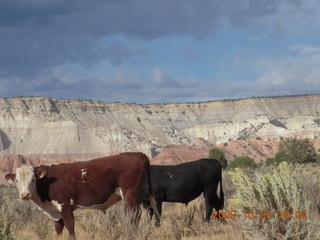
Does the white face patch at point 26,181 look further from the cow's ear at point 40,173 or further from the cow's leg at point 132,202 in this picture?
the cow's leg at point 132,202

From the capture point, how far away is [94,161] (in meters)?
8.83

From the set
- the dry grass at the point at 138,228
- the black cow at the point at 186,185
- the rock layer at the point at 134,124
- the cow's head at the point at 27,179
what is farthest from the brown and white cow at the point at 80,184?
the rock layer at the point at 134,124

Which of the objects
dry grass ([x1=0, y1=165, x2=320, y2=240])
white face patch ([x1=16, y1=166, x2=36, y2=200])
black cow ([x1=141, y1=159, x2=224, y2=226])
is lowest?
dry grass ([x1=0, y1=165, x2=320, y2=240])

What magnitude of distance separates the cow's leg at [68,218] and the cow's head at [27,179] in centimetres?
58

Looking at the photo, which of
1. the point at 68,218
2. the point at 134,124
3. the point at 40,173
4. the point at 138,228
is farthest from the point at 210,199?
the point at 134,124

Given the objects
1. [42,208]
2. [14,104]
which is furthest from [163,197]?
[14,104]

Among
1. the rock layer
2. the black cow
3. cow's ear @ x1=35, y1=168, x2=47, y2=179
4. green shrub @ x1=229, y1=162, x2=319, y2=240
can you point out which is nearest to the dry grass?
green shrub @ x1=229, y1=162, x2=319, y2=240

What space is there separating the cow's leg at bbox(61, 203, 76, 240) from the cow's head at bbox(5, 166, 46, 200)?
1.89ft

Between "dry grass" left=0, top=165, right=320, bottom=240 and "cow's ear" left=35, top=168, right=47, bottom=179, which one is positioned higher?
"cow's ear" left=35, top=168, right=47, bottom=179

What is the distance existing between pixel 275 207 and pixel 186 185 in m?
4.28

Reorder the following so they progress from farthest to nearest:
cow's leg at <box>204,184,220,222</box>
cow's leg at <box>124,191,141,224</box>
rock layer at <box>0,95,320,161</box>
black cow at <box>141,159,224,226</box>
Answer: rock layer at <box>0,95,320,161</box>, black cow at <box>141,159,224,226</box>, cow's leg at <box>204,184,220,222</box>, cow's leg at <box>124,191,141,224</box>

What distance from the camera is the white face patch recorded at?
26.3ft

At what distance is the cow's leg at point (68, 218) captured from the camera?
8203 mm

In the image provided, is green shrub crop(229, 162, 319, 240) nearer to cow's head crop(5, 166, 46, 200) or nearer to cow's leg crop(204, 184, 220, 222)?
cow's head crop(5, 166, 46, 200)
